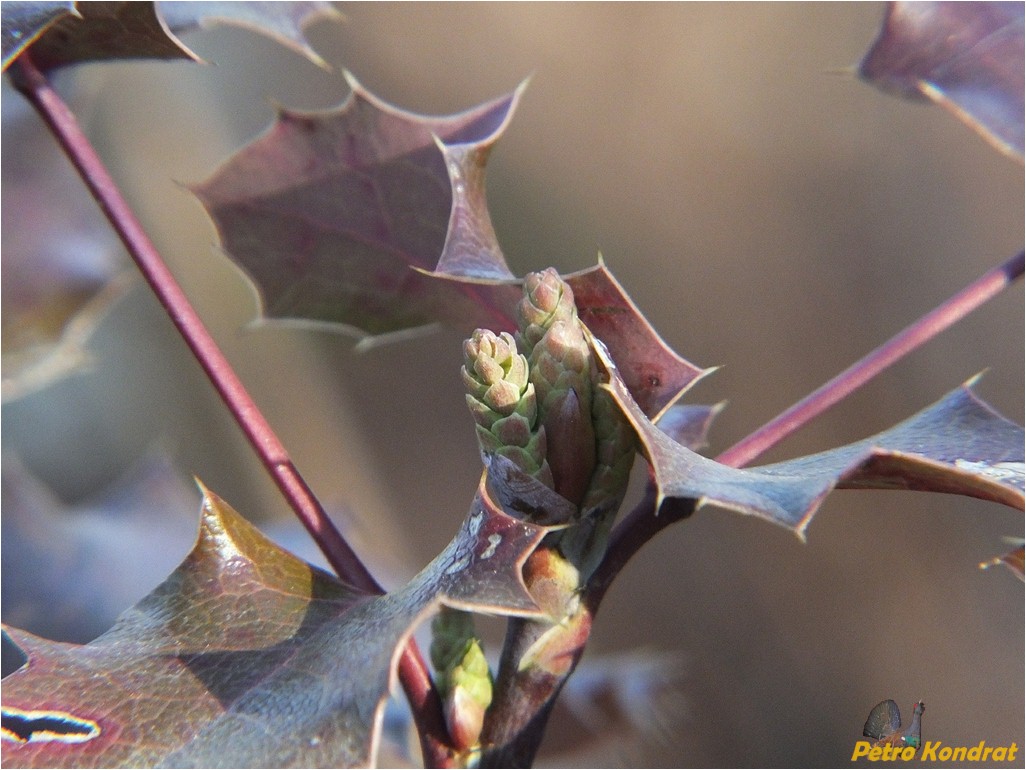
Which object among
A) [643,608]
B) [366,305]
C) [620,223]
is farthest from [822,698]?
[366,305]

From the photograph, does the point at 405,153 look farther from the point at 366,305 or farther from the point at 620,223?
the point at 620,223

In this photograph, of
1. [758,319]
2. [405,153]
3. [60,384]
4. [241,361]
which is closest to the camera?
[405,153]

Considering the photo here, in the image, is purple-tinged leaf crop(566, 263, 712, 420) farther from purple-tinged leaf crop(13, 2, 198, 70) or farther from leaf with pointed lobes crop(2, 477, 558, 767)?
purple-tinged leaf crop(13, 2, 198, 70)

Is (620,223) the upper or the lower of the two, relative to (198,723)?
lower

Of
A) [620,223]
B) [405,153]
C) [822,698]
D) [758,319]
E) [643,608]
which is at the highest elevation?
[405,153]

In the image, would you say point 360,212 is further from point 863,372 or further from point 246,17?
point 863,372

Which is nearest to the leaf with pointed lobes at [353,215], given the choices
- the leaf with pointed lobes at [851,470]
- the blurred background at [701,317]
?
the leaf with pointed lobes at [851,470]
